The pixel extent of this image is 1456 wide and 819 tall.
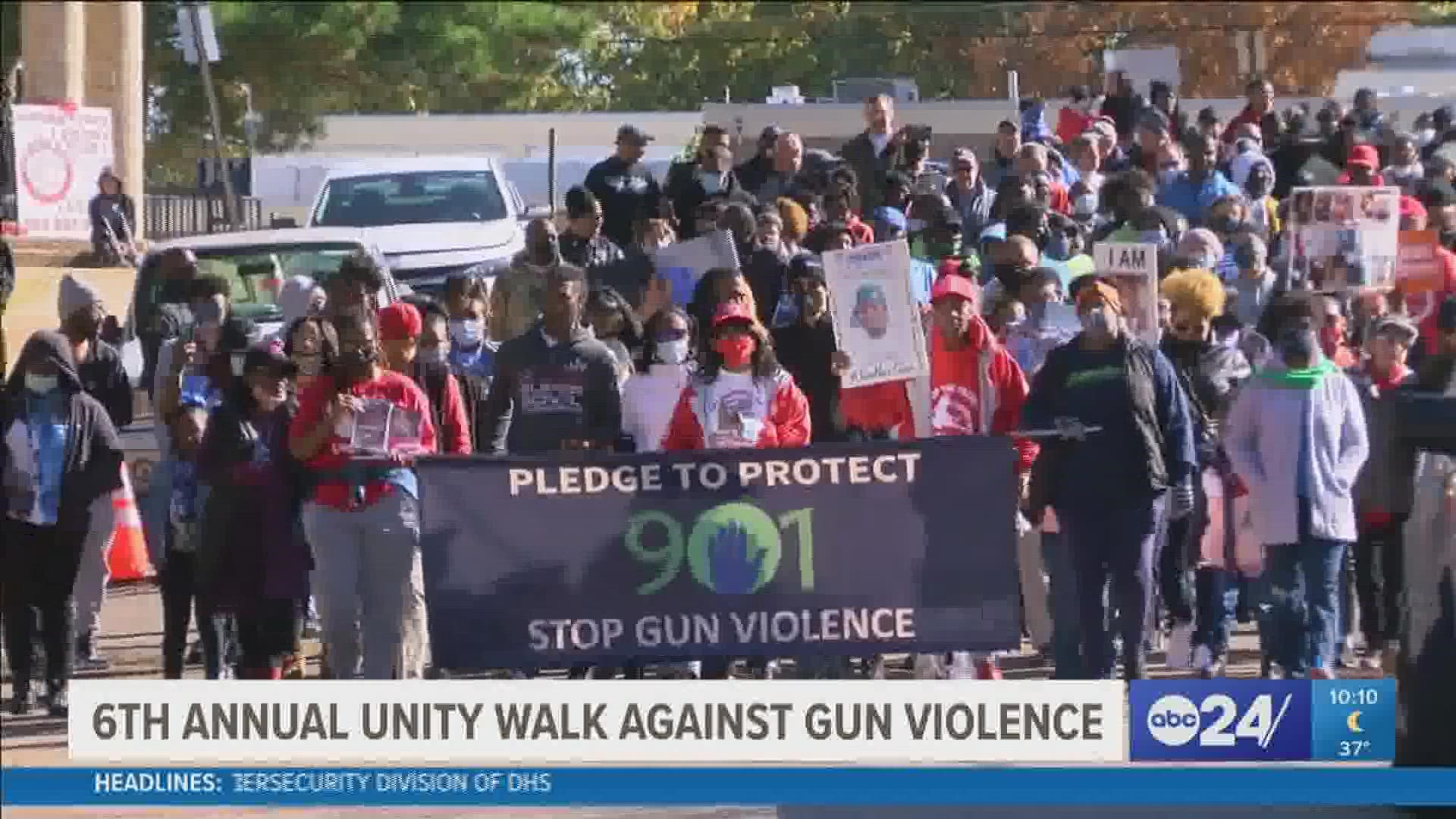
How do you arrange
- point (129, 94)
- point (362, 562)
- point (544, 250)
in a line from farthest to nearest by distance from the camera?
point (129, 94), point (544, 250), point (362, 562)

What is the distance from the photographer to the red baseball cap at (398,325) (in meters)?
9.80

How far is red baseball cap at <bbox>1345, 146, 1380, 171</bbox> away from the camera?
54.4 ft

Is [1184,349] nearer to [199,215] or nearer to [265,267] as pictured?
[265,267]

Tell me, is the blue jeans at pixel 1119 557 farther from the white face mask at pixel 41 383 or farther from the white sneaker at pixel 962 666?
the white face mask at pixel 41 383

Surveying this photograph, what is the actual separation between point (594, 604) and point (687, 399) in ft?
4.13

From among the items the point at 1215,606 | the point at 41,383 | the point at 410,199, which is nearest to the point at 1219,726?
the point at 1215,606

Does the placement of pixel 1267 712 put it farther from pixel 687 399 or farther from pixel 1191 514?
pixel 1191 514

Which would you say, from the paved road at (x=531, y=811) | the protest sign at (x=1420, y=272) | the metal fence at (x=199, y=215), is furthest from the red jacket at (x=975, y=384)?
the metal fence at (x=199, y=215)

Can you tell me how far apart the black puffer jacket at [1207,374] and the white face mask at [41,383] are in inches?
174

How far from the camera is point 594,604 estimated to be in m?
8.05

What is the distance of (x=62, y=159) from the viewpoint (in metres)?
19.7

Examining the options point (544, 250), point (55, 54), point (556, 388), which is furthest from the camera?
point (55, 54)

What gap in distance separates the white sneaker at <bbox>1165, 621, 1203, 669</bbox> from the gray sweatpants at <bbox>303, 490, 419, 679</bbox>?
3.24 m

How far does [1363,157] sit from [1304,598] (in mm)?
7922
